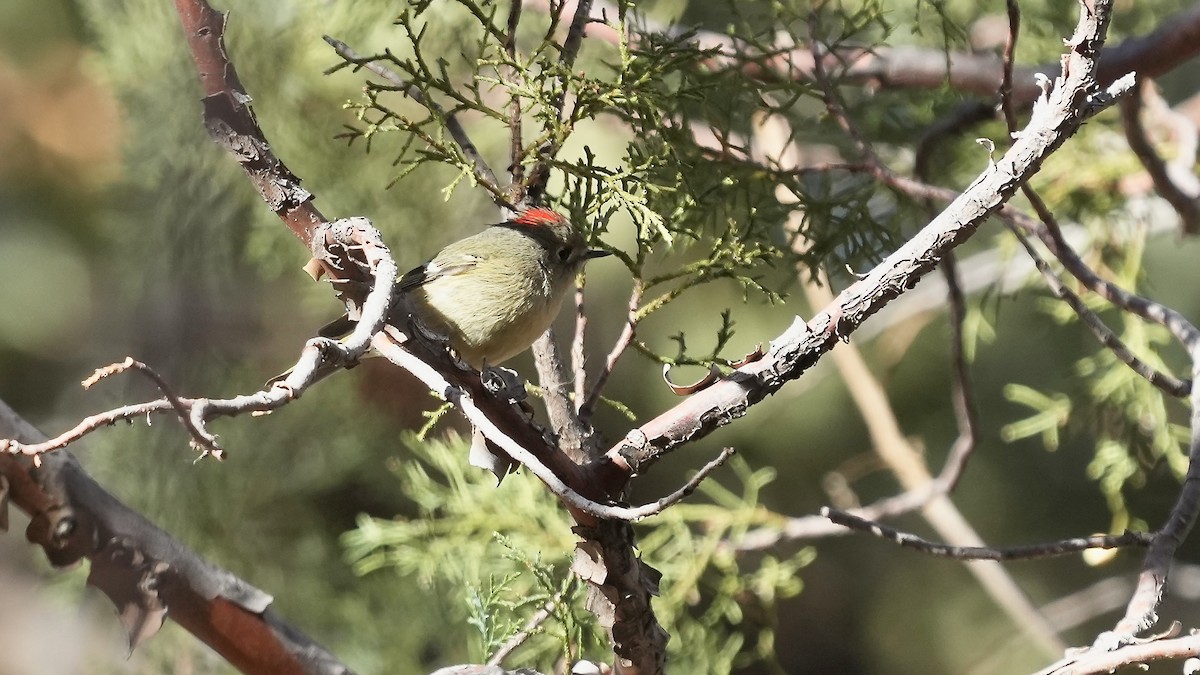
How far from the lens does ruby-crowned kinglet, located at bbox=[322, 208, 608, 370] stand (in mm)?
2191

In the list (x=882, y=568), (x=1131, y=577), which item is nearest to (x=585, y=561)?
(x=1131, y=577)

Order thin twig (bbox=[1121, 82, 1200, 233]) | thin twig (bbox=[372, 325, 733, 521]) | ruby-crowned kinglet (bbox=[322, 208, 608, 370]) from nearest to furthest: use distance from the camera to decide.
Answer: thin twig (bbox=[372, 325, 733, 521]), ruby-crowned kinglet (bbox=[322, 208, 608, 370]), thin twig (bbox=[1121, 82, 1200, 233])

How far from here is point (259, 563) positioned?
10.5ft

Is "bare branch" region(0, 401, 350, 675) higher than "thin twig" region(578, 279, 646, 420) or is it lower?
lower

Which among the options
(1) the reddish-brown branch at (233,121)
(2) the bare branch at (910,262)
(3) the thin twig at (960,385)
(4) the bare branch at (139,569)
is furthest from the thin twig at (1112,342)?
(4) the bare branch at (139,569)

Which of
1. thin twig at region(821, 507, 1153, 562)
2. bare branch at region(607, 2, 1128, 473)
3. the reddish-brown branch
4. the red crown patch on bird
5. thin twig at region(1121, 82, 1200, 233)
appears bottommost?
thin twig at region(821, 507, 1153, 562)

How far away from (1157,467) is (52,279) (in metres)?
3.71

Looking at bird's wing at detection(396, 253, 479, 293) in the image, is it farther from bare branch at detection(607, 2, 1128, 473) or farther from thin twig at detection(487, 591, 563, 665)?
bare branch at detection(607, 2, 1128, 473)

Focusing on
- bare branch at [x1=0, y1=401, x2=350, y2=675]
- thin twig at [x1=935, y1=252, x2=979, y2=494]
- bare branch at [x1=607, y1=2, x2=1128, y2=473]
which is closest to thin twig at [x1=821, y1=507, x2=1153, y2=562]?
bare branch at [x1=607, y1=2, x2=1128, y2=473]

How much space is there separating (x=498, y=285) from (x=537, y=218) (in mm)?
214

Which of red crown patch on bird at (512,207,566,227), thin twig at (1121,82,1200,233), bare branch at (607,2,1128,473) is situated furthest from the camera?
thin twig at (1121,82,1200,233)

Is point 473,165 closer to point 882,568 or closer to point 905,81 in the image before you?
point 905,81

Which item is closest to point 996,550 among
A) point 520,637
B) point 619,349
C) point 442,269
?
point 619,349

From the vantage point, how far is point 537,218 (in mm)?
2125
